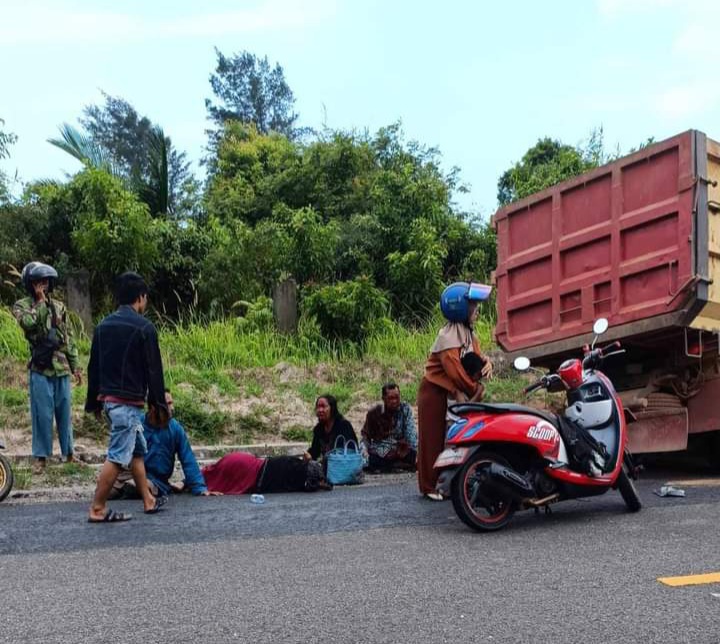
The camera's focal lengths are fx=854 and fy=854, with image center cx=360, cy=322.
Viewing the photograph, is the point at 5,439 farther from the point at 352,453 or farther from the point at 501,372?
the point at 501,372

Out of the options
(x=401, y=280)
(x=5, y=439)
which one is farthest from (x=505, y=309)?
(x=401, y=280)

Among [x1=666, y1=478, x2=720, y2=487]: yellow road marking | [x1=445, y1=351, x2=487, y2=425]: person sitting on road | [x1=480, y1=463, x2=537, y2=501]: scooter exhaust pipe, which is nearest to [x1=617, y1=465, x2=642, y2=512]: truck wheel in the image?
[x1=480, y1=463, x2=537, y2=501]: scooter exhaust pipe

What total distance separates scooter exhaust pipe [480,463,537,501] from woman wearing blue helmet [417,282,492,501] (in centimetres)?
99

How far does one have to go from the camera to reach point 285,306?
13305 mm

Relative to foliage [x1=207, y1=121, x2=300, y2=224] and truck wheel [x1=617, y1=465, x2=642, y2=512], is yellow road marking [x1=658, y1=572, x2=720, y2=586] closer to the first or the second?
truck wheel [x1=617, y1=465, x2=642, y2=512]

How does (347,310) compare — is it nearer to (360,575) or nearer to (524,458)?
(524,458)

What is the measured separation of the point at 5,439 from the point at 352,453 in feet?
12.9

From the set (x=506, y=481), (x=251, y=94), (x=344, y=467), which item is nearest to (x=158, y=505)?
(x=344, y=467)

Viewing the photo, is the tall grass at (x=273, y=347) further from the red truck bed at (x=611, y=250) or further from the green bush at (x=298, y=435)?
the red truck bed at (x=611, y=250)

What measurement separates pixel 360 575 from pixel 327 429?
142 inches

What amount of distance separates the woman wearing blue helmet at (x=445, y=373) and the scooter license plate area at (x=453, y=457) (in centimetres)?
81

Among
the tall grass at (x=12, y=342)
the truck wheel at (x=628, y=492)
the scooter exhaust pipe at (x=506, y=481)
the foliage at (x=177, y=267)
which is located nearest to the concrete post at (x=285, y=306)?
the foliage at (x=177, y=267)

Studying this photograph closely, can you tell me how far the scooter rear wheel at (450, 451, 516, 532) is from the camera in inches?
202

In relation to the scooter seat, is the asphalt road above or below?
below
